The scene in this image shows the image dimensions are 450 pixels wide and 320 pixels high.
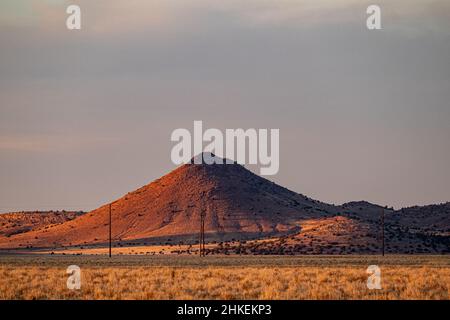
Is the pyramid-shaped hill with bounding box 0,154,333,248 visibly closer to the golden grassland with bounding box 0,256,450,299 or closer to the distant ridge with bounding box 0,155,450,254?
the distant ridge with bounding box 0,155,450,254

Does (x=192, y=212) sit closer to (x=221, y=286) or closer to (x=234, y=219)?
(x=234, y=219)

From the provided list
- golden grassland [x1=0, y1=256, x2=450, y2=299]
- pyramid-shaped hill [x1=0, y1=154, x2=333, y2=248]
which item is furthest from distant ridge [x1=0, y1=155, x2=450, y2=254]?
golden grassland [x1=0, y1=256, x2=450, y2=299]

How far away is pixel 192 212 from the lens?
500 feet

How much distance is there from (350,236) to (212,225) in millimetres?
30430

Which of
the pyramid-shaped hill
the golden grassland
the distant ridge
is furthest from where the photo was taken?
the pyramid-shaped hill

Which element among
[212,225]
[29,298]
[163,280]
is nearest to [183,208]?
[212,225]

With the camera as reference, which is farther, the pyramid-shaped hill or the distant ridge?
the pyramid-shaped hill

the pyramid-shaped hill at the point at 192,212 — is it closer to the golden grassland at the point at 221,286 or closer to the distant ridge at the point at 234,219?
the distant ridge at the point at 234,219

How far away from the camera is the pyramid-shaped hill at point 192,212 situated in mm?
145625

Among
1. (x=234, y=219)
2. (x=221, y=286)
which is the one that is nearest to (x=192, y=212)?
(x=234, y=219)

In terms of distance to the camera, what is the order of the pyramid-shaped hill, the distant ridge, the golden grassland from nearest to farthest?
the golden grassland → the distant ridge → the pyramid-shaped hill

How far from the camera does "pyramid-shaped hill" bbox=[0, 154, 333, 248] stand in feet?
478

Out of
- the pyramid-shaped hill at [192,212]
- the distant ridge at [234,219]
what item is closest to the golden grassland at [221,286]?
the distant ridge at [234,219]
